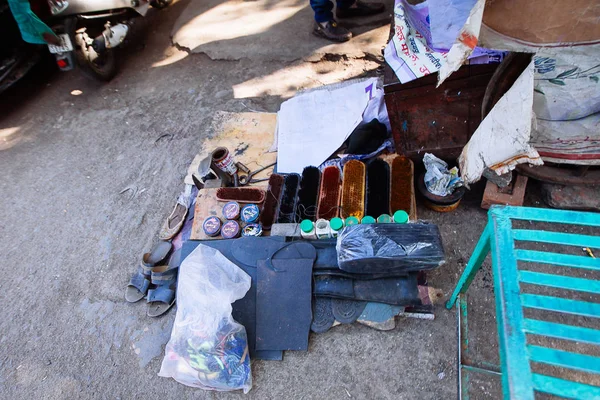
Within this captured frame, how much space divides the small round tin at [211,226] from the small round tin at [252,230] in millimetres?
165

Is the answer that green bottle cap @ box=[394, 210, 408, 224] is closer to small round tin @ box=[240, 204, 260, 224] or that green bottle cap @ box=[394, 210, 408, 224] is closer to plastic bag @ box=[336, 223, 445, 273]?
plastic bag @ box=[336, 223, 445, 273]

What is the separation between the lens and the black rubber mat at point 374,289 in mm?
1729

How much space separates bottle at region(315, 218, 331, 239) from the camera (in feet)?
6.36

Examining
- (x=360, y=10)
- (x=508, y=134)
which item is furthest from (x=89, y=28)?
(x=508, y=134)

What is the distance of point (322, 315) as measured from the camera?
1.83 m

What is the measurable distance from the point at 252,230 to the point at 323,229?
45 cm

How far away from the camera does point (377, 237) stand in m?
1.72

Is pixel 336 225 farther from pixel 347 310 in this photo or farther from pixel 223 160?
pixel 223 160

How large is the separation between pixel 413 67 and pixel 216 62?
2426 millimetres

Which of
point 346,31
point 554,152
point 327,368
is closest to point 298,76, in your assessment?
point 346,31

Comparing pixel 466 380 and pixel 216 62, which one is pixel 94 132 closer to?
pixel 216 62

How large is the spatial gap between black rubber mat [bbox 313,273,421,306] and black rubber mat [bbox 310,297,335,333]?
0.05m

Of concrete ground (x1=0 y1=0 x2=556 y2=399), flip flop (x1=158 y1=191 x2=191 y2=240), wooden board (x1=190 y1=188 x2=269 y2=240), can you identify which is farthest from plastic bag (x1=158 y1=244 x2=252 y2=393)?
flip flop (x1=158 y1=191 x2=191 y2=240)

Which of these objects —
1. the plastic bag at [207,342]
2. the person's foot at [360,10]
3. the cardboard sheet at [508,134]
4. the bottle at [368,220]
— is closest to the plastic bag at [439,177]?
the cardboard sheet at [508,134]
